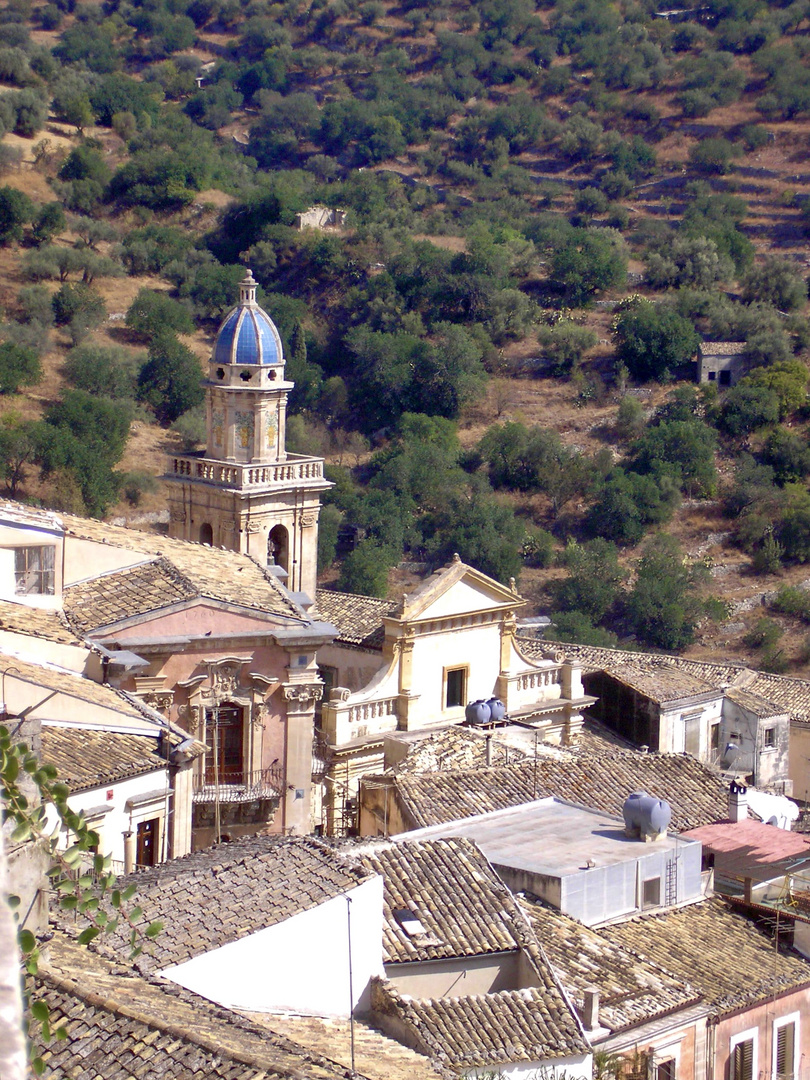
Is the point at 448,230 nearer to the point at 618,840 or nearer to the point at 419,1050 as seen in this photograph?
the point at 618,840

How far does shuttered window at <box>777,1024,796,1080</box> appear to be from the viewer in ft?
59.5

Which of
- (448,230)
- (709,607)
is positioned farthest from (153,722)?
(448,230)

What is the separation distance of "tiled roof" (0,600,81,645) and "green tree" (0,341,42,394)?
4711 centimetres

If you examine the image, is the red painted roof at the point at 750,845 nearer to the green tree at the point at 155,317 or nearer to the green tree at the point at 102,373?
the green tree at the point at 102,373

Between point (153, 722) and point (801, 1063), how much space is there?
746 cm

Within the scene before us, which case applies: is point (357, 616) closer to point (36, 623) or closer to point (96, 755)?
point (36, 623)

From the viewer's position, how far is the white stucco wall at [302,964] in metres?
13.5

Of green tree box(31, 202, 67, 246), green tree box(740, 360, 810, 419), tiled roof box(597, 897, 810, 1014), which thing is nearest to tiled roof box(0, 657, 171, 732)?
tiled roof box(597, 897, 810, 1014)

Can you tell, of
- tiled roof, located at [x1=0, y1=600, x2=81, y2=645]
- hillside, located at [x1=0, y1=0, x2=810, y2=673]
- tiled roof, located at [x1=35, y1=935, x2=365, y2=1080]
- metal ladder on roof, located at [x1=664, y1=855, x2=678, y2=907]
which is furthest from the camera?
hillside, located at [x1=0, y1=0, x2=810, y2=673]

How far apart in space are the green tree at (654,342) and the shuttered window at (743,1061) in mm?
59548

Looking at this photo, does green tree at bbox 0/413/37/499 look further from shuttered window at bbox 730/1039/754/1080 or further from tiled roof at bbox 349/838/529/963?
shuttered window at bbox 730/1039/754/1080

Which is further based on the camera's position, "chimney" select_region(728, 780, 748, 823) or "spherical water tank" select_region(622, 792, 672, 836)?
"chimney" select_region(728, 780, 748, 823)

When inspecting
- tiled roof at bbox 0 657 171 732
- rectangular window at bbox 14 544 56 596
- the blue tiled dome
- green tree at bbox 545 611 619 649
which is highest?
the blue tiled dome

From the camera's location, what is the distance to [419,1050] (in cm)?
1420
